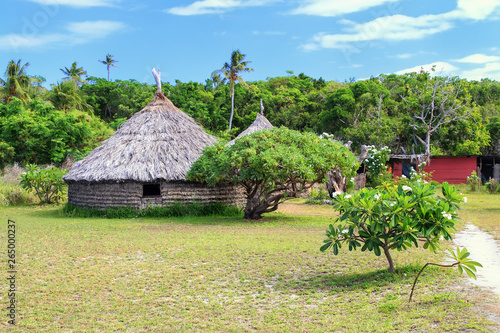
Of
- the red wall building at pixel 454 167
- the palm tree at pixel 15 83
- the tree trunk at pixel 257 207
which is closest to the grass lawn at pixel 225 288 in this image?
the tree trunk at pixel 257 207

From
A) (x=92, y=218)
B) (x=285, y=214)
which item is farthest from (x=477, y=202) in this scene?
(x=92, y=218)

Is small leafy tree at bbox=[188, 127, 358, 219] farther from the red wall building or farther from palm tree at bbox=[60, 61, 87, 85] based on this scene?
palm tree at bbox=[60, 61, 87, 85]

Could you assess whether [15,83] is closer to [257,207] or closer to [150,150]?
[150,150]

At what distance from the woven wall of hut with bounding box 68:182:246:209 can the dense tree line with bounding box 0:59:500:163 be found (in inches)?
439

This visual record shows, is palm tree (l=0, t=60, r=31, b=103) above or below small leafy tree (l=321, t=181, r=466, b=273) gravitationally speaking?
above

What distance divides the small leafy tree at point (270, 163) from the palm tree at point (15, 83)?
26.8m

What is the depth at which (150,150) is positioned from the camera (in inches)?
656

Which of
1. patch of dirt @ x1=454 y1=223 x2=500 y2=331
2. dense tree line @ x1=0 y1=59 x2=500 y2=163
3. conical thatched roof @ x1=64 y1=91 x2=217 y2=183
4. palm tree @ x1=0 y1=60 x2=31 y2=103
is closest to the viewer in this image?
patch of dirt @ x1=454 y1=223 x2=500 y2=331

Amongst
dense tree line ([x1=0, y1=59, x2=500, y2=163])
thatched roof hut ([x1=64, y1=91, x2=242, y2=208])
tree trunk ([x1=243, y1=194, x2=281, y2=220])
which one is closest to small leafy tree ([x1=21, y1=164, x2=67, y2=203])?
thatched roof hut ([x1=64, y1=91, x2=242, y2=208])

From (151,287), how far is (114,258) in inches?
A: 89.4

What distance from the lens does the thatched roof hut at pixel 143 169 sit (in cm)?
1576

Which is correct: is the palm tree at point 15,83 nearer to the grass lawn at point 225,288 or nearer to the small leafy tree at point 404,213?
the grass lawn at point 225,288

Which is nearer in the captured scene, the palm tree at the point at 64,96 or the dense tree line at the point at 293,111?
the dense tree line at the point at 293,111

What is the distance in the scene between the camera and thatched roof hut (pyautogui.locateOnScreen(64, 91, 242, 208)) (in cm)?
1576
